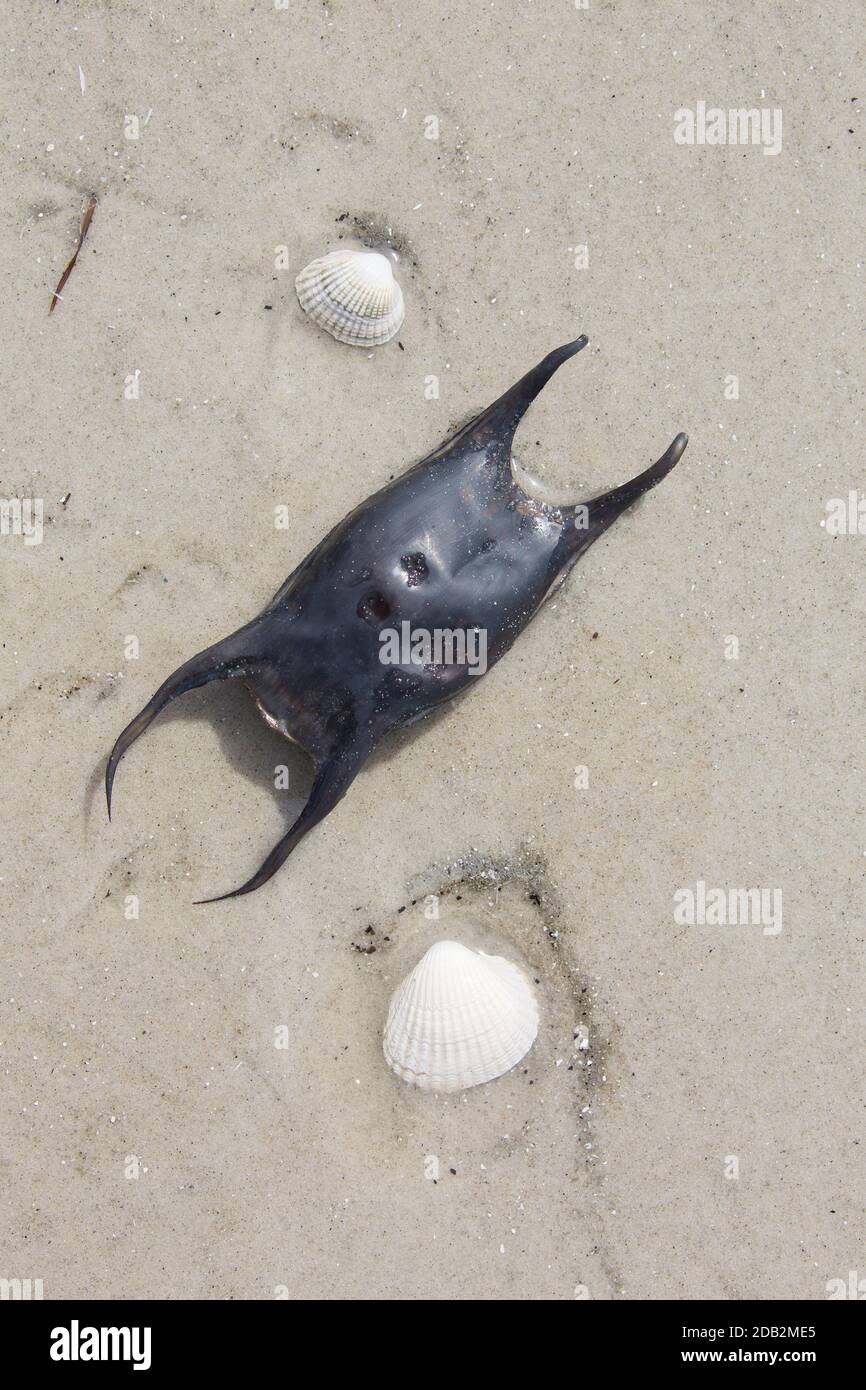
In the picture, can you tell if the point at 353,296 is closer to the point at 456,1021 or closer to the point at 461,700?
the point at 461,700

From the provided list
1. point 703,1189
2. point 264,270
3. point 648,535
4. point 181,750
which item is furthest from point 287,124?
point 703,1189

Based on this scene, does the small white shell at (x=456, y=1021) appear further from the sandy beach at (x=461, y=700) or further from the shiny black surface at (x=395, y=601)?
the shiny black surface at (x=395, y=601)

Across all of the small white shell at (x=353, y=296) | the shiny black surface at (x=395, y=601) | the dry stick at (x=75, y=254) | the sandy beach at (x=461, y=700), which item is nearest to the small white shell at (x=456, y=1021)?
the sandy beach at (x=461, y=700)

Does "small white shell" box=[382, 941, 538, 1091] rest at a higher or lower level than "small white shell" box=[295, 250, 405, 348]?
lower

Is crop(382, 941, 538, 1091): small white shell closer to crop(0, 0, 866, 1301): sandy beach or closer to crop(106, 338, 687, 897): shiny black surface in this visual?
crop(0, 0, 866, 1301): sandy beach

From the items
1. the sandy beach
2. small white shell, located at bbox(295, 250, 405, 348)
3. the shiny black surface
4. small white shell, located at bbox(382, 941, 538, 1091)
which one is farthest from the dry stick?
small white shell, located at bbox(382, 941, 538, 1091)
